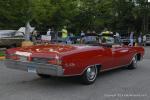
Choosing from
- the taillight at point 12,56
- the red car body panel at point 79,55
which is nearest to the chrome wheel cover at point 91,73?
the red car body panel at point 79,55

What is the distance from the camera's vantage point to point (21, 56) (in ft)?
25.9

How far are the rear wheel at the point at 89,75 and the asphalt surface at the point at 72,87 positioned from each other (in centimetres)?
14

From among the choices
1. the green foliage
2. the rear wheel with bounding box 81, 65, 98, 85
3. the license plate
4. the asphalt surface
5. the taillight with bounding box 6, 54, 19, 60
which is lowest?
the asphalt surface

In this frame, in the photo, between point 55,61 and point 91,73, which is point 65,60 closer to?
point 55,61

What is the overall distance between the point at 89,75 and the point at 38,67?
1.45 metres

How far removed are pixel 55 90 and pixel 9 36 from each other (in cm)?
1478

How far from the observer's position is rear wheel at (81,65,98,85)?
8.09 meters

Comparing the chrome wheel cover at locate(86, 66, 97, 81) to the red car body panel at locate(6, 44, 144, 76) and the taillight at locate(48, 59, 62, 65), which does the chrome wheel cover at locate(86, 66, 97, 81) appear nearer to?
the red car body panel at locate(6, 44, 144, 76)

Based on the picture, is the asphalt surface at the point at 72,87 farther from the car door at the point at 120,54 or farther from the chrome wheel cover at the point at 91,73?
the car door at the point at 120,54

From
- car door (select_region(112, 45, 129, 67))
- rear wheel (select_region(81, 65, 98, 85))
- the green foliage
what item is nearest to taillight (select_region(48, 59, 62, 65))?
rear wheel (select_region(81, 65, 98, 85))

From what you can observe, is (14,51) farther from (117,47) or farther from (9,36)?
(9,36)

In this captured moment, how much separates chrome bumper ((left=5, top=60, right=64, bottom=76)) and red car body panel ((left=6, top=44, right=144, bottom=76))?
0.53ft

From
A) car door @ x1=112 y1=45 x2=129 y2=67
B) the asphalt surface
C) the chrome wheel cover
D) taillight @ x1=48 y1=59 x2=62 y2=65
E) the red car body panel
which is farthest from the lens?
car door @ x1=112 y1=45 x2=129 y2=67

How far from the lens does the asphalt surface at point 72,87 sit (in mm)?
6970
